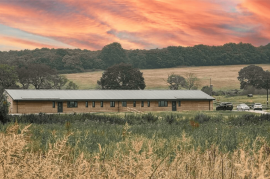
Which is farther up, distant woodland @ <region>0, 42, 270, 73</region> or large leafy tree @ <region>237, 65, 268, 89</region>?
distant woodland @ <region>0, 42, 270, 73</region>

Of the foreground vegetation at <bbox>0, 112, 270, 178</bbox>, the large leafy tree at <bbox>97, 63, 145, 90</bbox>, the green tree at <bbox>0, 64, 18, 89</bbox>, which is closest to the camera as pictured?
the foreground vegetation at <bbox>0, 112, 270, 178</bbox>

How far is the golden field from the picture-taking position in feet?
378

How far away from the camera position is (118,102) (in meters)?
61.4

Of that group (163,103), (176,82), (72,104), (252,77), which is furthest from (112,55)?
(72,104)

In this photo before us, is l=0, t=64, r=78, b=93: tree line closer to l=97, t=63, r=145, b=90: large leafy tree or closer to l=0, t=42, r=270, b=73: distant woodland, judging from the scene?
l=97, t=63, r=145, b=90: large leafy tree

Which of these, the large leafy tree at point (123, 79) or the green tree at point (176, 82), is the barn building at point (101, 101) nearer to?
the large leafy tree at point (123, 79)

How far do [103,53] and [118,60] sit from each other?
8.16 m

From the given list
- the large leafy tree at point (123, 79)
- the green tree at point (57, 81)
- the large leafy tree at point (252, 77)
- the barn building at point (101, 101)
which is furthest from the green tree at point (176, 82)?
the barn building at point (101, 101)

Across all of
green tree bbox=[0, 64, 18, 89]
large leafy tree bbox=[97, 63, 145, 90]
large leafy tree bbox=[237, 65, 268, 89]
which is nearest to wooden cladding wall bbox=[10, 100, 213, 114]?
large leafy tree bbox=[97, 63, 145, 90]

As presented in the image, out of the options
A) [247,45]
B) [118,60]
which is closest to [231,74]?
[247,45]

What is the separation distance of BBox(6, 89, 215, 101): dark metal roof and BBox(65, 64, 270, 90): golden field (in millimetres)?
46570

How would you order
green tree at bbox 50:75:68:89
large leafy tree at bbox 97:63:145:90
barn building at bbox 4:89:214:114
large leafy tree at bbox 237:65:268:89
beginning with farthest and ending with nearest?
large leafy tree at bbox 237:65:268:89 → green tree at bbox 50:75:68:89 → large leafy tree at bbox 97:63:145:90 → barn building at bbox 4:89:214:114

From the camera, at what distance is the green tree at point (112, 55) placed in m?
146

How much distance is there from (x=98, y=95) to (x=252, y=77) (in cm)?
6327
